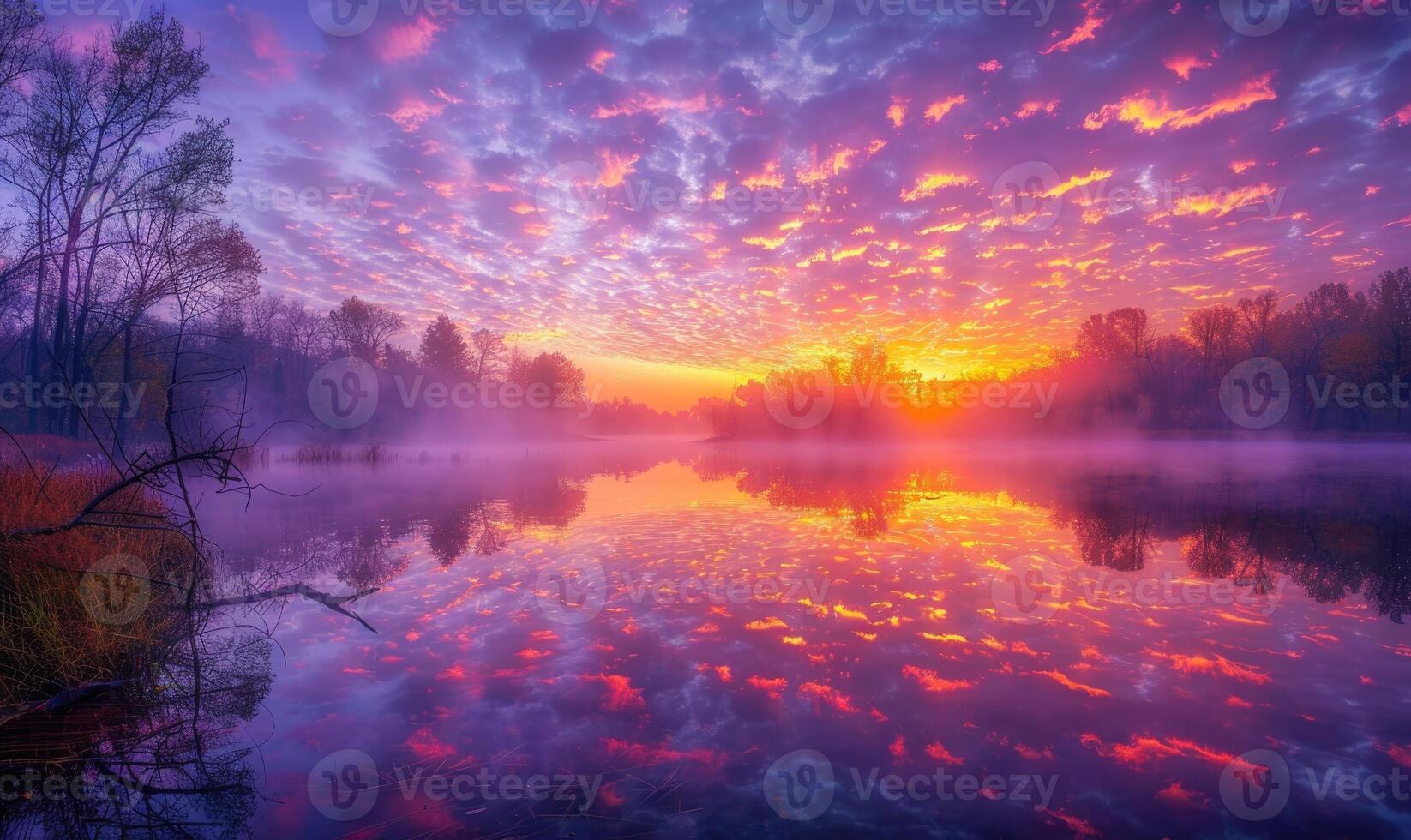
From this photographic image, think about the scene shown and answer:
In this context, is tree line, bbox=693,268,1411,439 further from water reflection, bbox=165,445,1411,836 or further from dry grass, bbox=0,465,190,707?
dry grass, bbox=0,465,190,707

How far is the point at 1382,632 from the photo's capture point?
703cm

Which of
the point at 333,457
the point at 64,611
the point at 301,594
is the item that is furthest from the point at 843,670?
the point at 333,457

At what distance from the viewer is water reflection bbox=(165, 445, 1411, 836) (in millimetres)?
4082

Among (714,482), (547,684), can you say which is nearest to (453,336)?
(714,482)

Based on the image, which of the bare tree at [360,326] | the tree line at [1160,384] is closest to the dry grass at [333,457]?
the bare tree at [360,326]

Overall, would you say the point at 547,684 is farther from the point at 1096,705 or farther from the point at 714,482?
the point at 714,482

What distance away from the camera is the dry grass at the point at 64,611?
221 inches

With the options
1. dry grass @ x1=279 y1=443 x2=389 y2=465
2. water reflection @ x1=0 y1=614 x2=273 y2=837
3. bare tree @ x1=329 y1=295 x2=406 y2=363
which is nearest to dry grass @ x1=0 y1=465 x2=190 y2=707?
water reflection @ x1=0 y1=614 x2=273 y2=837

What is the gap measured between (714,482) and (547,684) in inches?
778

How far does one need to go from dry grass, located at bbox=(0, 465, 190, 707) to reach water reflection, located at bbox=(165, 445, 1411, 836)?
1.60 m

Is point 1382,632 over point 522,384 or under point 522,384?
under

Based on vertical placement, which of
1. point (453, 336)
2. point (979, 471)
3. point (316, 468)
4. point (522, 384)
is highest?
point (453, 336)

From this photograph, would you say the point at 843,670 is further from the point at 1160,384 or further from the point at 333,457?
the point at 1160,384

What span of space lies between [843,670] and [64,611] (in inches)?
375
